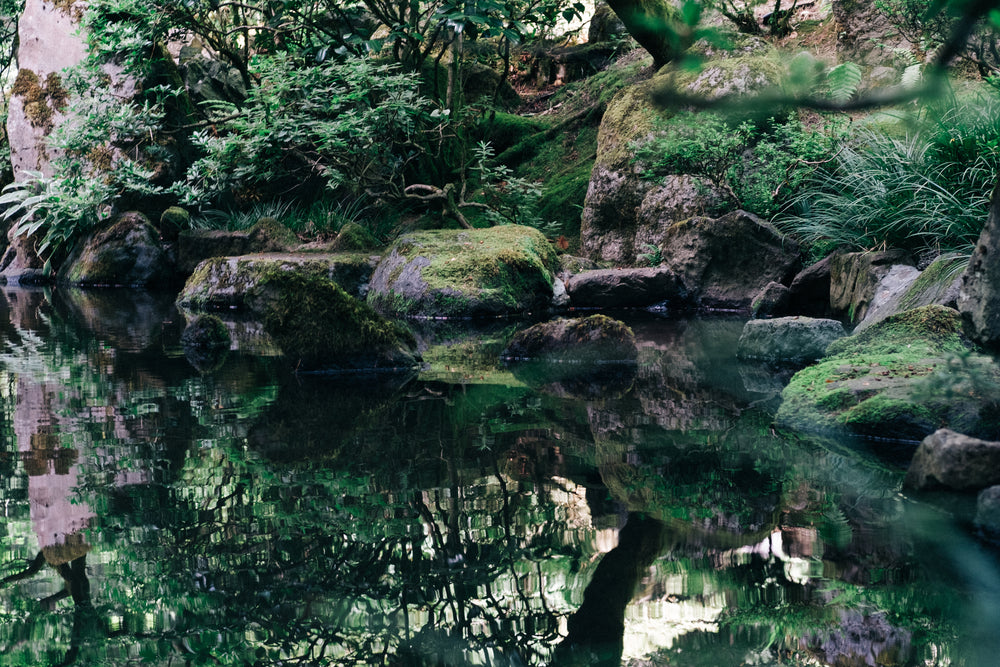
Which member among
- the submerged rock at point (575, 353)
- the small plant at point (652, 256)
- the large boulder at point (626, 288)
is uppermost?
the small plant at point (652, 256)

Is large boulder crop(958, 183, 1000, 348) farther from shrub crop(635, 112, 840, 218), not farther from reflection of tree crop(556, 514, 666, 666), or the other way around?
shrub crop(635, 112, 840, 218)

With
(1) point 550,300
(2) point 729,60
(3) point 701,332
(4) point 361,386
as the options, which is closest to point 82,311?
(1) point 550,300

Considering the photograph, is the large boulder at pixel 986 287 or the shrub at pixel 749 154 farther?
the shrub at pixel 749 154

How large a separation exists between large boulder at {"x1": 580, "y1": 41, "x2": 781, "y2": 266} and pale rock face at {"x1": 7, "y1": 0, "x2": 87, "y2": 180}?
898 centimetres

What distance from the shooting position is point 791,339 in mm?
5766

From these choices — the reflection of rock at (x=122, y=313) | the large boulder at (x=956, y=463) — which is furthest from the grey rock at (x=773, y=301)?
the reflection of rock at (x=122, y=313)

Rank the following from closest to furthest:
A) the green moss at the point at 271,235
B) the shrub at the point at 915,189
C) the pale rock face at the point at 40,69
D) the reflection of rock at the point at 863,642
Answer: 1. the reflection of rock at the point at 863,642
2. the shrub at the point at 915,189
3. the green moss at the point at 271,235
4. the pale rock face at the point at 40,69

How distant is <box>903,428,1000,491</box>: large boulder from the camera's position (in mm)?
2785

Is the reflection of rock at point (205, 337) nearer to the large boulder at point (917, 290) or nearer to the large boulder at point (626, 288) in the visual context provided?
the large boulder at point (626, 288)

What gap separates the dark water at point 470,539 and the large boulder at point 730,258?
4.08 metres

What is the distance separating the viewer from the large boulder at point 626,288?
337 inches

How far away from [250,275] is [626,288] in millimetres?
4106

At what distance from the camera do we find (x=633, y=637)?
6.73ft

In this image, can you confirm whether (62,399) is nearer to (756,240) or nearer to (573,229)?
(756,240)
